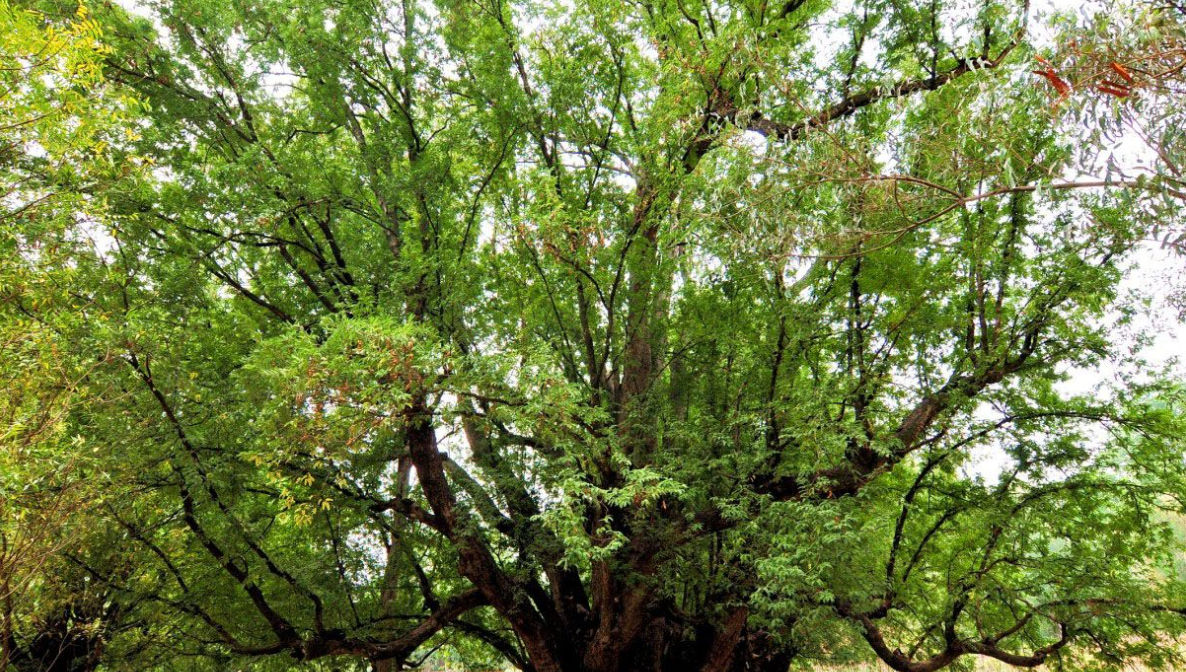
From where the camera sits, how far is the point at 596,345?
8.30m

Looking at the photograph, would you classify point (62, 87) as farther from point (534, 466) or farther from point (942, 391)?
point (942, 391)

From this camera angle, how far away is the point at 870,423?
717 centimetres

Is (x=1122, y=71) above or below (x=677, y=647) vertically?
above

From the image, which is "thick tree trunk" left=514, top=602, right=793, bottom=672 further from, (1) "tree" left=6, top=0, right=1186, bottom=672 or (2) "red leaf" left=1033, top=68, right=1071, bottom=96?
(2) "red leaf" left=1033, top=68, right=1071, bottom=96

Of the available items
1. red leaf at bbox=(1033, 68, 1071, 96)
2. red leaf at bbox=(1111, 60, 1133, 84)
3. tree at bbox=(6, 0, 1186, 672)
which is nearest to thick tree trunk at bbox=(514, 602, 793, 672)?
tree at bbox=(6, 0, 1186, 672)

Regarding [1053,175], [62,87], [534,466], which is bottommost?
[534,466]

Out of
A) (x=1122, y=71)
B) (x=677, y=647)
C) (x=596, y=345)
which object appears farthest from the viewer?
(x=677, y=647)

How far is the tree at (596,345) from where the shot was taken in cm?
591

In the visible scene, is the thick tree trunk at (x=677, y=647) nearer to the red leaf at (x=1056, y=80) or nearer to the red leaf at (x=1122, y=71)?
the red leaf at (x=1056, y=80)

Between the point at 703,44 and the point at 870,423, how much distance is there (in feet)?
13.9

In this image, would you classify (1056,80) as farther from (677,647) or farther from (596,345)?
(677,647)

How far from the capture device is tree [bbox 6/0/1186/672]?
5.91m

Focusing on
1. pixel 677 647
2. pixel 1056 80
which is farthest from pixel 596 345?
pixel 1056 80

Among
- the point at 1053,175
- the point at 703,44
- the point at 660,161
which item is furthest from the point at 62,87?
the point at 1053,175
